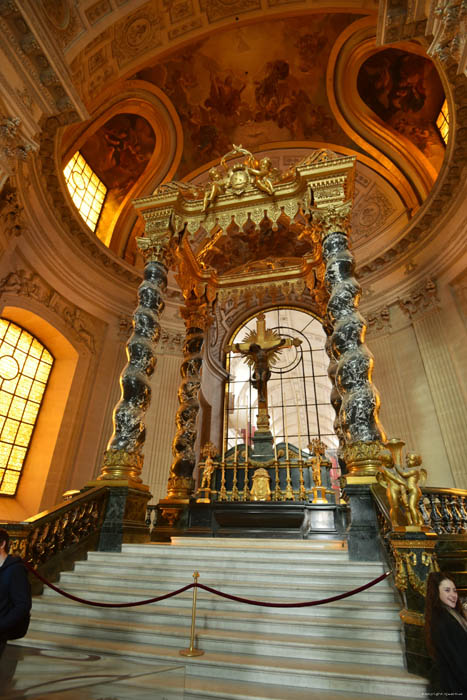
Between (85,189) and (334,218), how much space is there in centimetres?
875

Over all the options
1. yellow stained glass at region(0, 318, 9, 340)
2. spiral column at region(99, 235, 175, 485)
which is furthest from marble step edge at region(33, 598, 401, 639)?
yellow stained glass at region(0, 318, 9, 340)

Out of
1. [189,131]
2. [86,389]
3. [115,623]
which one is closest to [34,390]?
[86,389]

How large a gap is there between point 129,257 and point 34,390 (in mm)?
5334

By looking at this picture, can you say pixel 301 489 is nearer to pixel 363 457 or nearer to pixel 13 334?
pixel 363 457

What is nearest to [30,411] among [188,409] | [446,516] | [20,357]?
[20,357]

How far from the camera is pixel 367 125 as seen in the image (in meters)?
11.7

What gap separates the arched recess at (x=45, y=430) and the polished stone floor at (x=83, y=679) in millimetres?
7789

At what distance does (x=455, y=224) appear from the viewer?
8.98 meters

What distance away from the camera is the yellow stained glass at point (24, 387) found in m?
9.15

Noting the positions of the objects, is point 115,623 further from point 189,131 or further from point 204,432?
point 189,131

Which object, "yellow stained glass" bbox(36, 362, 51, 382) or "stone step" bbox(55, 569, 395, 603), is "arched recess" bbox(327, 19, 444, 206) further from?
"yellow stained glass" bbox(36, 362, 51, 382)

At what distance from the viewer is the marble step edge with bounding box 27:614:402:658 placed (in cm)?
268

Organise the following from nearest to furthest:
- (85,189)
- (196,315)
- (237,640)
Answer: (237,640), (196,315), (85,189)

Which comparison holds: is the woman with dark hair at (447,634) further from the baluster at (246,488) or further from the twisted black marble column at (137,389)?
the baluster at (246,488)
